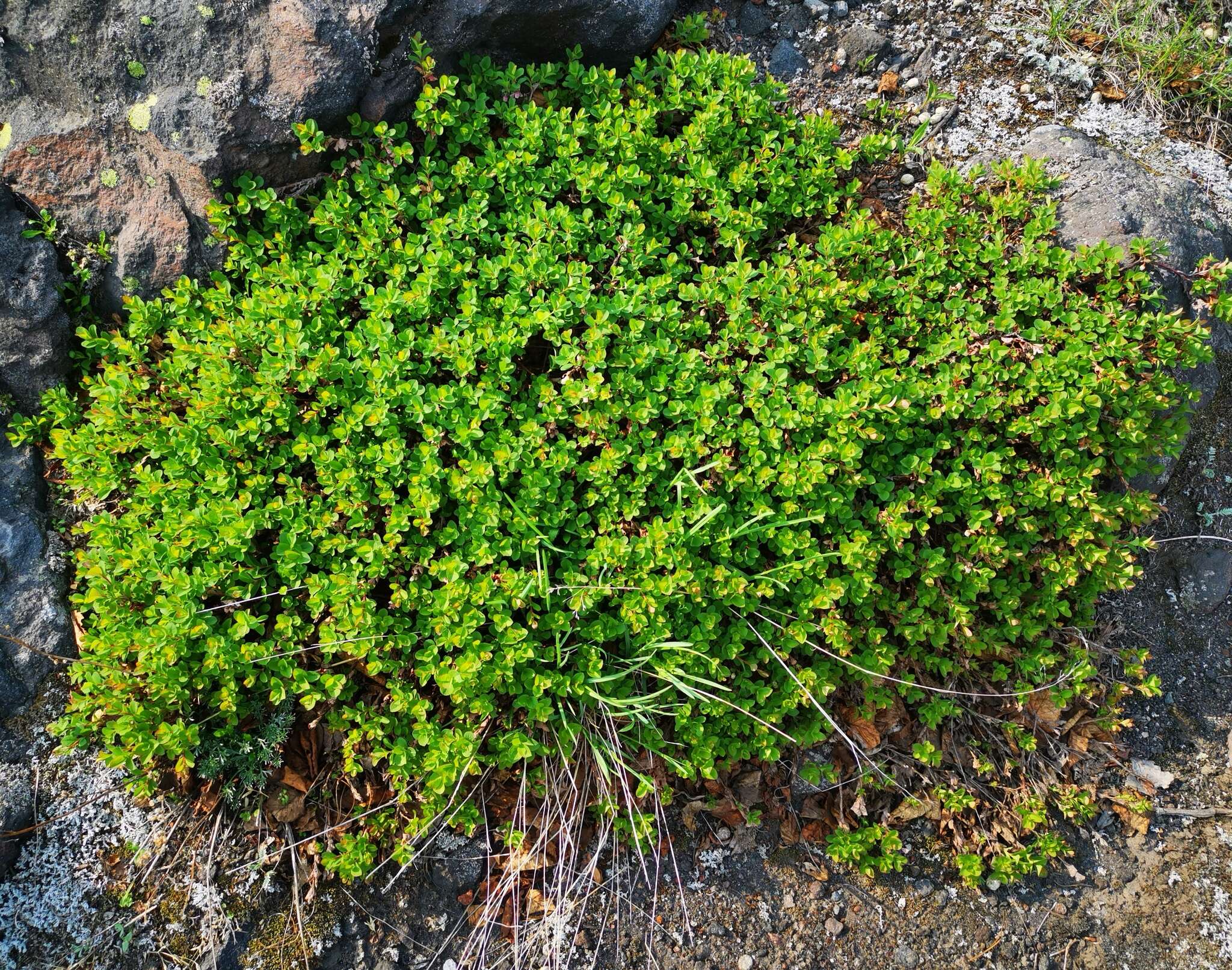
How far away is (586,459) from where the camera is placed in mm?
3676

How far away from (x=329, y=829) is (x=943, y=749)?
2.82m

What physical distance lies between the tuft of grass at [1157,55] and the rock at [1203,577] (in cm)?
251

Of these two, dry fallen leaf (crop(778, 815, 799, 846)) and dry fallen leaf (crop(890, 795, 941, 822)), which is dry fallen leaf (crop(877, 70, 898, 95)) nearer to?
dry fallen leaf (crop(890, 795, 941, 822))

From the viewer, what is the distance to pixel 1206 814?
396 cm

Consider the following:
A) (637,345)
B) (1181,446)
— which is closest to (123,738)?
(637,345)

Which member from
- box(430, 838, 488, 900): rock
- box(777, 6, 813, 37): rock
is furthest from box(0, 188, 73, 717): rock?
box(777, 6, 813, 37): rock

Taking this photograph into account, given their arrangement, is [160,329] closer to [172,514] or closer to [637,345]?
[172,514]

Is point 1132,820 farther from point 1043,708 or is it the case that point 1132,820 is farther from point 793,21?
point 793,21

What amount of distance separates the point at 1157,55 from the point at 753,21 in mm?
2414

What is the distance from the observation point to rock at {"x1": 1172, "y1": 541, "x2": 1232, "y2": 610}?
4.30 metres

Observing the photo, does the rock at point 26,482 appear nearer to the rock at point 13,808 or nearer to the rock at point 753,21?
the rock at point 13,808

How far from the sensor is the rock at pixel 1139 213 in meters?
4.10

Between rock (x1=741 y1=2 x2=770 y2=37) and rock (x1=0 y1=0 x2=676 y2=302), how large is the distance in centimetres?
197

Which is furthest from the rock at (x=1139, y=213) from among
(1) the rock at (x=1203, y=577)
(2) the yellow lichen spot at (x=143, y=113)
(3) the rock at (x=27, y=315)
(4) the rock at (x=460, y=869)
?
(3) the rock at (x=27, y=315)
